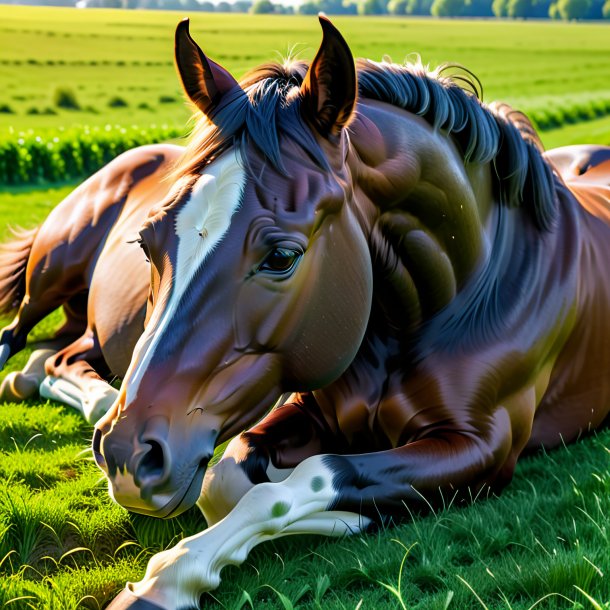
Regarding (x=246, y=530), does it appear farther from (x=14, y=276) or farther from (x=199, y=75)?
(x=14, y=276)

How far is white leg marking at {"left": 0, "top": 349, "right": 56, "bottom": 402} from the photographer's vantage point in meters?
5.62

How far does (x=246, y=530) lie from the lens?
2.94 metres

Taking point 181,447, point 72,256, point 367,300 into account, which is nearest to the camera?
point 181,447

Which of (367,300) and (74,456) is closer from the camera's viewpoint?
(367,300)

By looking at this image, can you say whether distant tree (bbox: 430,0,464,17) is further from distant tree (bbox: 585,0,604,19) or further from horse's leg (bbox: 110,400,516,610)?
horse's leg (bbox: 110,400,516,610)

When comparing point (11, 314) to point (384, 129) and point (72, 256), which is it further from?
point (384, 129)

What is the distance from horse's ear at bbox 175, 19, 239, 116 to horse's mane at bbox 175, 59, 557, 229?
65mm

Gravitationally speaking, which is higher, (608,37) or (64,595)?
(64,595)

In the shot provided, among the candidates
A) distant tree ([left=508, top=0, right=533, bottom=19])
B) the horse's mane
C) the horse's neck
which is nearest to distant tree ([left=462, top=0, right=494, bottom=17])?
distant tree ([left=508, top=0, right=533, bottom=19])

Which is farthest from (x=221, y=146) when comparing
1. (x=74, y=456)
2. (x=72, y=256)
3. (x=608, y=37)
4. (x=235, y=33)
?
(x=608, y=37)

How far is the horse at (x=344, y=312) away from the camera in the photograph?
104 inches

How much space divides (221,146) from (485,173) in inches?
53.2

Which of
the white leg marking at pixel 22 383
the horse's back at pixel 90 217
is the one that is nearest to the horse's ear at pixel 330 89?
the horse's back at pixel 90 217

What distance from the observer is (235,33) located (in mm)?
48656
